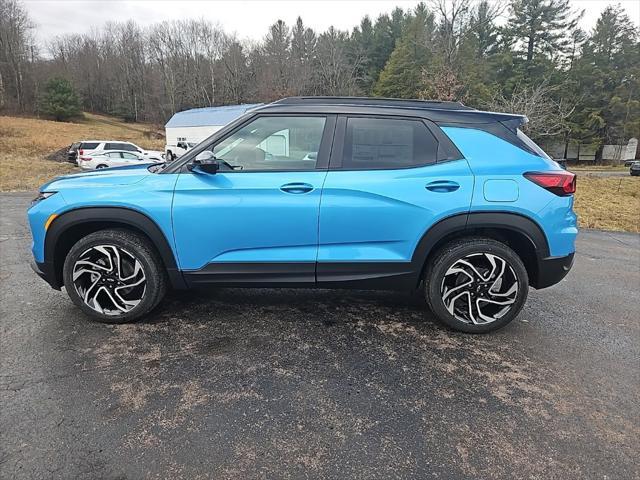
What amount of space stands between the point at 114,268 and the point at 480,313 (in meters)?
2.82

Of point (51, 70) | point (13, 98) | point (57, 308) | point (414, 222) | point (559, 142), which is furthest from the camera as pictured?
point (51, 70)

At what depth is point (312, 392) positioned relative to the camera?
242cm

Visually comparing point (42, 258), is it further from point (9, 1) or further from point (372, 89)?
point (9, 1)

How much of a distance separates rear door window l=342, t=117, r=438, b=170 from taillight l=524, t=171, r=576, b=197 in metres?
0.72

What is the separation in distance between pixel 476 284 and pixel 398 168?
3.48 ft

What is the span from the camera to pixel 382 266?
305 centimetres

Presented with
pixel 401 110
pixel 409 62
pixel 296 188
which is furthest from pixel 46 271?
pixel 409 62

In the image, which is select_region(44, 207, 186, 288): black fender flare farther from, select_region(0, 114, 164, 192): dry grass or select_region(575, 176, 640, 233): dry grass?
select_region(0, 114, 164, 192): dry grass

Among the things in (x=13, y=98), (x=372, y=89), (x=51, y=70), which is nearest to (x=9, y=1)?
(x=51, y=70)

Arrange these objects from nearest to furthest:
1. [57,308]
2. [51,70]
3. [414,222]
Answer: [414,222]
[57,308]
[51,70]

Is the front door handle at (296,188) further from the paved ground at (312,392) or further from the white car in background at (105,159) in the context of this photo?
the white car in background at (105,159)

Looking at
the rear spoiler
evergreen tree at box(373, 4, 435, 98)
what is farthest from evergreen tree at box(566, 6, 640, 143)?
the rear spoiler

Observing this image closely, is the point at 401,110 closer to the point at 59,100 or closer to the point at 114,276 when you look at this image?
the point at 114,276

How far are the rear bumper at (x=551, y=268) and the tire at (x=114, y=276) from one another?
2.88 meters
